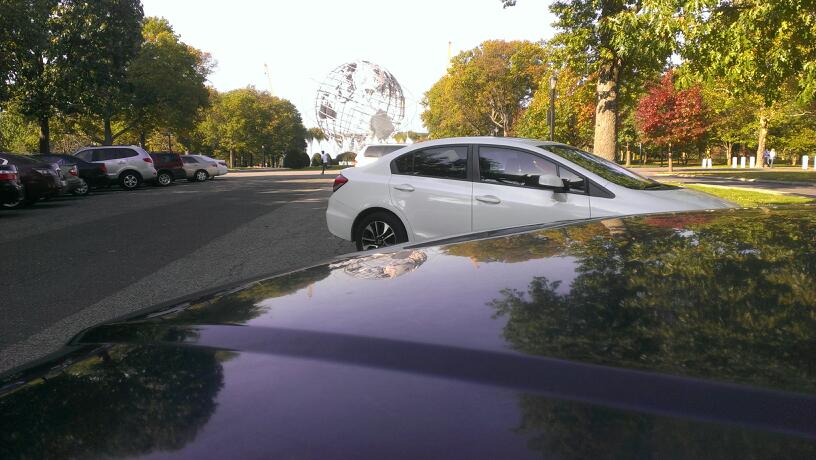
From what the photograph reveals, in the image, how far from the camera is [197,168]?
113ft

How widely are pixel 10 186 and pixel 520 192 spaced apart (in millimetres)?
14077

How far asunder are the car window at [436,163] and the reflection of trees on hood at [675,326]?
15.4ft

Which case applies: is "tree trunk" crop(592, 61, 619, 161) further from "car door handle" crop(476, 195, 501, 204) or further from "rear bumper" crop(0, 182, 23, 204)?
"rear bumper" crop(0, 182, 23, 204)

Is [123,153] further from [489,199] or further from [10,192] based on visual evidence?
[489,199]

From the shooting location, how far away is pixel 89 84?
30.3 m

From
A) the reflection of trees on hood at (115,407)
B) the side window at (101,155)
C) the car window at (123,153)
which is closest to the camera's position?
the reflection of trees on hood at (115,407)

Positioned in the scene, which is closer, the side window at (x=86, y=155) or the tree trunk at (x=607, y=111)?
the tree trunk at (x=607, y=111)

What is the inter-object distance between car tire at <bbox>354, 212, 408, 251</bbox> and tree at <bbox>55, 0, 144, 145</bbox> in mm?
28867

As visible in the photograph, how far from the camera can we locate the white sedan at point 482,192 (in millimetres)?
5645

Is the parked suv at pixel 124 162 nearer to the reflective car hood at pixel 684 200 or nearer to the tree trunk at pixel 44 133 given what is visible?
the tree trunk at pixel 44 133

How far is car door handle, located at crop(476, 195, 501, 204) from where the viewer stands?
240 inches

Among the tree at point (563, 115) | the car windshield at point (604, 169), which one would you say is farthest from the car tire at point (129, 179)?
the car windshield at point (604, 169)

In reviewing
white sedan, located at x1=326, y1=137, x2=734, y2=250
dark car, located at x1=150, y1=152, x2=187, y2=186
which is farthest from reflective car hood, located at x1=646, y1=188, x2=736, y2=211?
dark car, located at x1=150, y1=152, x2=187, y2=186

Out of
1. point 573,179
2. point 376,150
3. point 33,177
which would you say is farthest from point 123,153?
point 573,179
